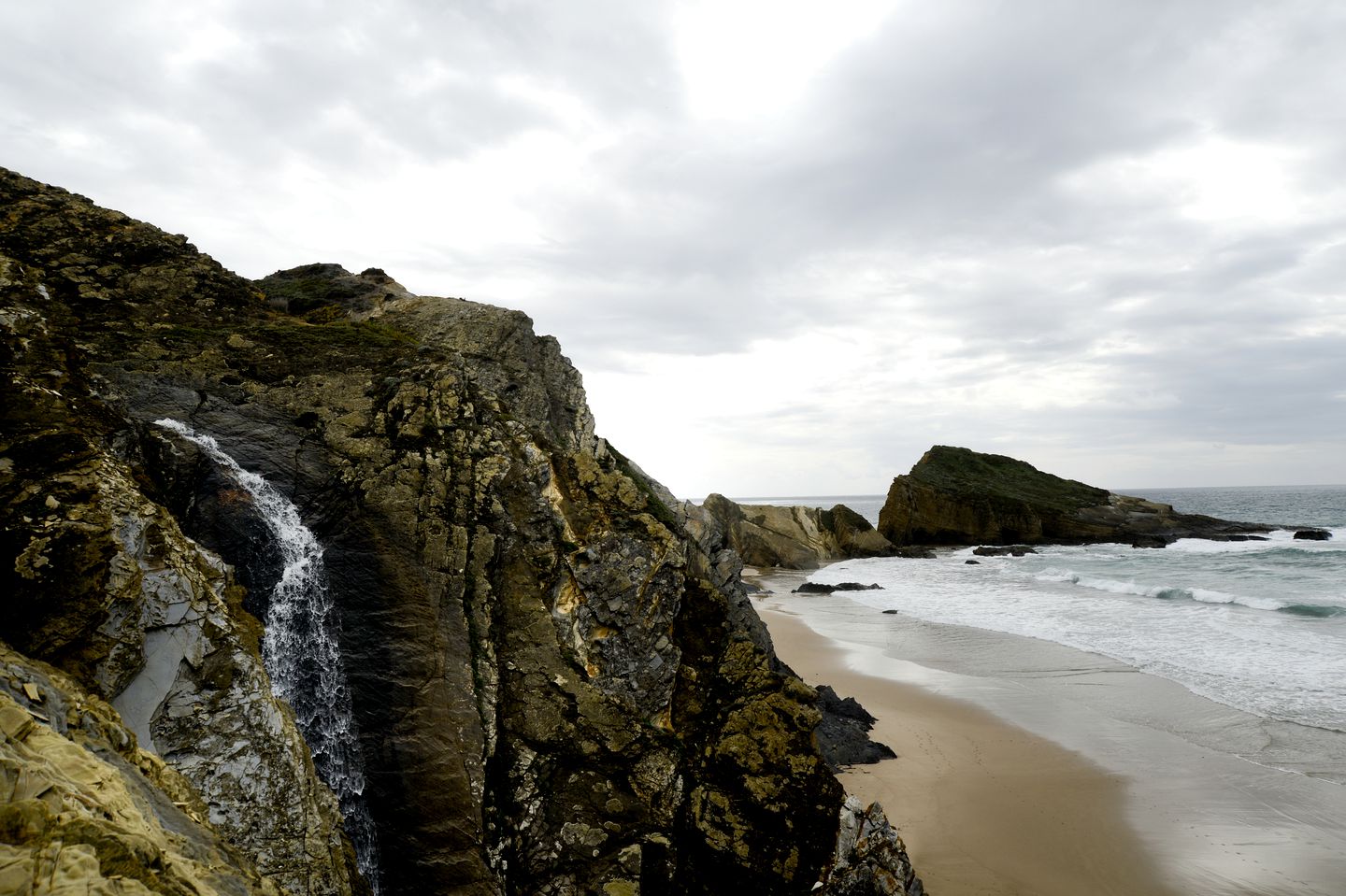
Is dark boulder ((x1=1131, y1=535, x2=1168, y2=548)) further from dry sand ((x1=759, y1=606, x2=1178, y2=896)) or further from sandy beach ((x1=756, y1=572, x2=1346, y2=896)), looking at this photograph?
dry sand ((x1=759, y1=606, x2=1178, y2=896))

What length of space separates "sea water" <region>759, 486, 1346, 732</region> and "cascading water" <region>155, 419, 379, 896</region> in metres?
20.5

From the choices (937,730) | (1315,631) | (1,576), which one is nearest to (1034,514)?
(1315,631)

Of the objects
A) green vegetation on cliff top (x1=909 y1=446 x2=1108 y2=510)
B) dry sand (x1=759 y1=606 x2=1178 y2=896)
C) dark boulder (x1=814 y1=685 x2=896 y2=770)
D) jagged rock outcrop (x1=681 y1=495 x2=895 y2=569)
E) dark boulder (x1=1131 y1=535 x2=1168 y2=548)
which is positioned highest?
green vegetation on cliff top (x1=909 y1=446 x2=1108 y2=510)

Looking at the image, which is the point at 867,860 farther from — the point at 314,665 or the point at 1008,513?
the point at 1008,513

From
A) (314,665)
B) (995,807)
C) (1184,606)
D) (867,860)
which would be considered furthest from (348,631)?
(1184,606)

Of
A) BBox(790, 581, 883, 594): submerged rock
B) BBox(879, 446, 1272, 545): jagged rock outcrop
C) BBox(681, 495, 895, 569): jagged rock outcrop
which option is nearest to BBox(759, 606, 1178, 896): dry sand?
BBox(790, 581, 883, 594): submerged rock

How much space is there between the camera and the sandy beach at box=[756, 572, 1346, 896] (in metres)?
10.9

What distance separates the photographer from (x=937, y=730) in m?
17.4

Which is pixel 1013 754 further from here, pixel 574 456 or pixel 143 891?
pixel 143 891

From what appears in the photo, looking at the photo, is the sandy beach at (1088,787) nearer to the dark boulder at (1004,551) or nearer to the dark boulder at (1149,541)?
the dark boulder at (1004,551)

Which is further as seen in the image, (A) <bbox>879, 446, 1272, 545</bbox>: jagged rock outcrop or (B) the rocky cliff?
(A) <bbox>879, 446, 1272, 545</bbox>: jagged rock outcrop

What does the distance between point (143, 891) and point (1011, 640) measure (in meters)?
28.4

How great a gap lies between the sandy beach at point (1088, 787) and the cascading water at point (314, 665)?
878 centimetres

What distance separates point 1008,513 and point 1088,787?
5778cm
